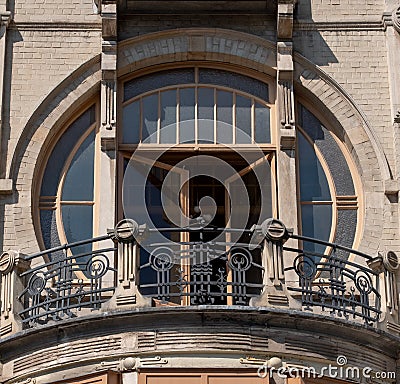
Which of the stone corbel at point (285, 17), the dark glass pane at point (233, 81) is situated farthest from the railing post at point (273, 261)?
the stone corbel at point (285, 17)

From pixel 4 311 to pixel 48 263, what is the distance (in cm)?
93

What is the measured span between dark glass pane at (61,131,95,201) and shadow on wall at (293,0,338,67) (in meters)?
3.79

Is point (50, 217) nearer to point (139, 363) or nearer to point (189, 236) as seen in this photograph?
point (189, 236)

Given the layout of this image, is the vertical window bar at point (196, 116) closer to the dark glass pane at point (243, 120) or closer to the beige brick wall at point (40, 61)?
the dark glass pane at point (243, 120)

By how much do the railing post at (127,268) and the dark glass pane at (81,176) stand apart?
264cm

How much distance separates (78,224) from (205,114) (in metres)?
2.77

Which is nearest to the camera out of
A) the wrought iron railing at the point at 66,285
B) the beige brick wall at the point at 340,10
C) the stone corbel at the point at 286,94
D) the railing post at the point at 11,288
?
the wrought iron railing at the point at 66,285

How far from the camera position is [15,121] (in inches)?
768

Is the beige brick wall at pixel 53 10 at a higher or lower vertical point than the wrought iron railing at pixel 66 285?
higher

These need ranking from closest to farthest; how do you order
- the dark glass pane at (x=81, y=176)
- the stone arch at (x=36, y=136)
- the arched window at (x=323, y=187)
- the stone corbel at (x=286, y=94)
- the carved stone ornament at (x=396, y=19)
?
the stone arch at (x=36, y=136), the arched window at (x=323, y=187), the dark glass pane at (x=81, y=176), the stone corbel at (x=286, y=94), the carved stone ornament at (x=396, y=19)

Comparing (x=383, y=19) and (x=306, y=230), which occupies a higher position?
(x=383, y=19)

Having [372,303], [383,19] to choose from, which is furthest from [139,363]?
[383,19]

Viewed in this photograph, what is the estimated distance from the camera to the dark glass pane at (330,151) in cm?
1952

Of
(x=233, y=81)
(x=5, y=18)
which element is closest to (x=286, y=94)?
(x=233, y=81)
